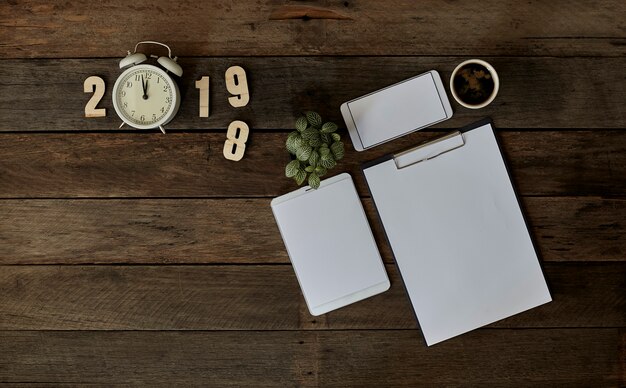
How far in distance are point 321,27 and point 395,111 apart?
0.83 ft

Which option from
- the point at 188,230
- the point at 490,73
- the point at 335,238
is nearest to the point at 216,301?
the point at 188,230

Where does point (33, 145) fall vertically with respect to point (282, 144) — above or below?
above

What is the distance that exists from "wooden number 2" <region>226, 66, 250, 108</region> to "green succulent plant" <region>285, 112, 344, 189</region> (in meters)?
0.16

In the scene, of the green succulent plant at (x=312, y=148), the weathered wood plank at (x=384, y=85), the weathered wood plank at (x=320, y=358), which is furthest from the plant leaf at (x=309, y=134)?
the weathered wood plank at (x=320, y=358)

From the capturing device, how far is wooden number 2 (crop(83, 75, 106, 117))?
120cm

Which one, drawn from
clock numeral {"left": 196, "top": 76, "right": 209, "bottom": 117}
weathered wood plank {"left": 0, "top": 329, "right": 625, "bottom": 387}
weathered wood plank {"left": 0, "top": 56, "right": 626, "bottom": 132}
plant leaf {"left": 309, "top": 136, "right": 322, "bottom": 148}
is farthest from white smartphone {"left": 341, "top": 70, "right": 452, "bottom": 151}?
weathered wood plank {"left": 0, "top": 329, "right": 625, "bottom": 387}

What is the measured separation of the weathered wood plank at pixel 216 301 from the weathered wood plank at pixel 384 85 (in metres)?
0.33

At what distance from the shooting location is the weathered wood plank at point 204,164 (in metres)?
1.19

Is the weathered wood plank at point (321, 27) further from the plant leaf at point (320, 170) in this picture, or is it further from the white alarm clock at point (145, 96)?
the plant leaf at point (320, 170)

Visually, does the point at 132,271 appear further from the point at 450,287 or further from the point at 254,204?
the point at 450,287

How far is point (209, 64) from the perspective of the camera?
1.19 metres

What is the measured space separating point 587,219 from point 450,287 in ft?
1.14

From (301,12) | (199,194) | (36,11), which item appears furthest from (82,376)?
(301,12)

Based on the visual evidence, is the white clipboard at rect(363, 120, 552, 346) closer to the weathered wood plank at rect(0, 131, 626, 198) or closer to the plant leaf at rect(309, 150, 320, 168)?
the weathered wood plank at rect(0, 131, 626, 198)
